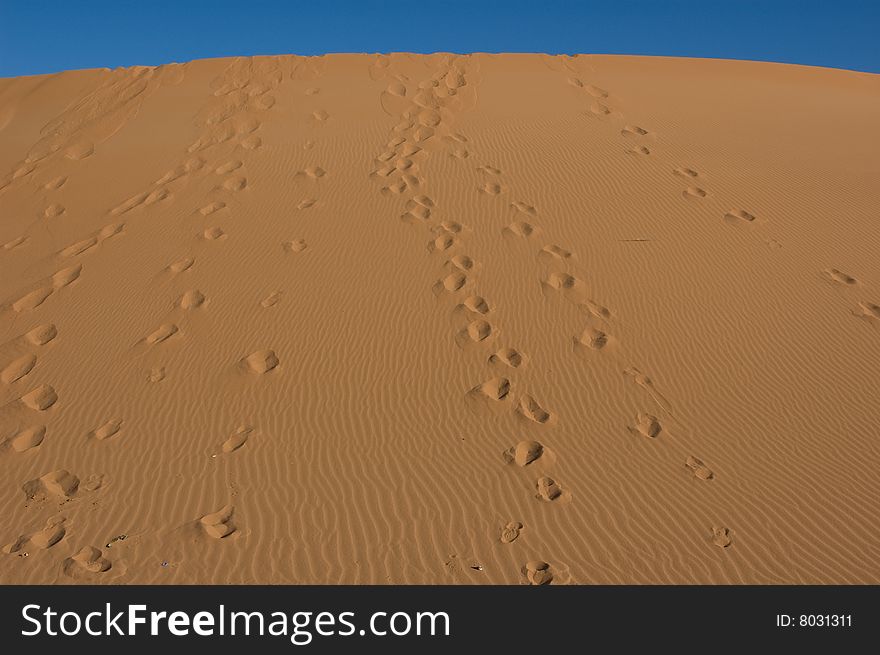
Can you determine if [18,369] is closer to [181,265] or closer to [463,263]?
[181,265]

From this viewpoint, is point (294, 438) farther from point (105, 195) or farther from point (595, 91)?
point (595, 91)

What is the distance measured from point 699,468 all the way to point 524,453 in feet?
4.48

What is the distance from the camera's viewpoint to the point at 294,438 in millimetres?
5480

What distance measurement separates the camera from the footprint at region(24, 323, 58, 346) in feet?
22.8

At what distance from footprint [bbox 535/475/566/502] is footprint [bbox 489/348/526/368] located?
152 cm

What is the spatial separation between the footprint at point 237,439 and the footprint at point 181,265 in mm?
3172

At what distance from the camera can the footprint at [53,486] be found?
4.98 metres

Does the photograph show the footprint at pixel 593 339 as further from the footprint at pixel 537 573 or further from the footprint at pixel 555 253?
the footprint at pixel 537 573

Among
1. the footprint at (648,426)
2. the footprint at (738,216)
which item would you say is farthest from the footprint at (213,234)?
the footprint at (738,216)

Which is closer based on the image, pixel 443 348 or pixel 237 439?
pixel 237 439

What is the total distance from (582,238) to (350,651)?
5.98 metres

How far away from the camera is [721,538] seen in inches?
175

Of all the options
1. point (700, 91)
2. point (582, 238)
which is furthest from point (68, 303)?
point (700, 91)

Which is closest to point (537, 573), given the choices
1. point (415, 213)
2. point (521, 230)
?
point (521, 230)
